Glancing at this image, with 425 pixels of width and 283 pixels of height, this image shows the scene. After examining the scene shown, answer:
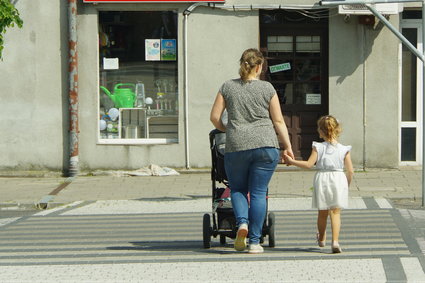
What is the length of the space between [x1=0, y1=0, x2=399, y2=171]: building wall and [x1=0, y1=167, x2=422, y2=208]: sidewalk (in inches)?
18.4

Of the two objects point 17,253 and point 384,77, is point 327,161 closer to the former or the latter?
point 17,253

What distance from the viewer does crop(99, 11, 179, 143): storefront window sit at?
1839cm

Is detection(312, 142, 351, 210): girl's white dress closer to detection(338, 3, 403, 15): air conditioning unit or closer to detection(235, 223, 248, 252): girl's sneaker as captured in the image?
detection(235, 223, 248, 252): girl's sneaker

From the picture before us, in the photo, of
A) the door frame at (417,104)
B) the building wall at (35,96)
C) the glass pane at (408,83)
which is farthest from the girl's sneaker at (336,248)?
the building wall at (35,96)

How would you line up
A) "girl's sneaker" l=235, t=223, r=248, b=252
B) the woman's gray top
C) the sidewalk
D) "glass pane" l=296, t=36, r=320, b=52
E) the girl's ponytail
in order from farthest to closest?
"glass pane" l=296, t=36, r=320, b=52 < the sidewalk < the girl's ponytail < the woman's gray top < "girl's sneaker" l=235, t=223, r=248, b=252

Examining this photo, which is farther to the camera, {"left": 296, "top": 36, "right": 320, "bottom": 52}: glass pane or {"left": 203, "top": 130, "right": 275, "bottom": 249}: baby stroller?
{"left": 296, "top": 36, "right": 320, "bottom": 52}: glass pane

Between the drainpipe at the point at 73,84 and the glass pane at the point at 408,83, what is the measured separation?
593cm

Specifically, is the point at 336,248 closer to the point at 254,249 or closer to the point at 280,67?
the point at 254,249

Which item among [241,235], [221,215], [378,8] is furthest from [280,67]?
[241,235]

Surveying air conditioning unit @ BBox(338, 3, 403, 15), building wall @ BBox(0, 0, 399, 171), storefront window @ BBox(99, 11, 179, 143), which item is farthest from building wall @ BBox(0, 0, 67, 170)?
air conditioning unit @ BBox(338, 3, 403, 15)

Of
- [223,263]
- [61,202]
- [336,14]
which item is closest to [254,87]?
[223,263]

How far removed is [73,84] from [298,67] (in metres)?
4.08

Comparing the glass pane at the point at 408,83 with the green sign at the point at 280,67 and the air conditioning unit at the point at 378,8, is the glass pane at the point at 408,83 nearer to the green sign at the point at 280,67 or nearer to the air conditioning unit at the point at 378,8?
the air conditioning unit at the point at 378,8

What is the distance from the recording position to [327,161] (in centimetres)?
898
